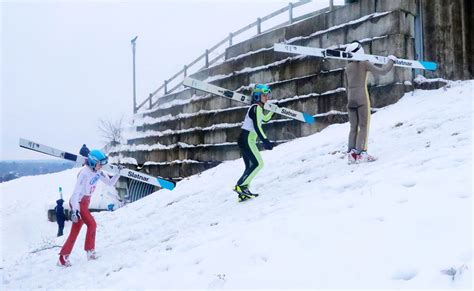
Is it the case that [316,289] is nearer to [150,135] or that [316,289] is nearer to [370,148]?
[370,148]

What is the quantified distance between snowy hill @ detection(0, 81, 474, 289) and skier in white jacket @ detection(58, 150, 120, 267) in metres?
0.26

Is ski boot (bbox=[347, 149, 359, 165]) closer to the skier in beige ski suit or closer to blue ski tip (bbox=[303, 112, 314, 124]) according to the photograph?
the skier in beige ski suit

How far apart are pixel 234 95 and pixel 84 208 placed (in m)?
4.78

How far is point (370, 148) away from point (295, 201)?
289 centimetres

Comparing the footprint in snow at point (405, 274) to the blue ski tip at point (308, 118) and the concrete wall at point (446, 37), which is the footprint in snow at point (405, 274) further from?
the concrete wall at point (446, 37)

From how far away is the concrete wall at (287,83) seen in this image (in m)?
10.8

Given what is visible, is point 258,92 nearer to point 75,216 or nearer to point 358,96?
point 358,96

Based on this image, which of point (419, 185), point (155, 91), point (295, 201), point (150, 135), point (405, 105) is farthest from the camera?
point (155, 91)

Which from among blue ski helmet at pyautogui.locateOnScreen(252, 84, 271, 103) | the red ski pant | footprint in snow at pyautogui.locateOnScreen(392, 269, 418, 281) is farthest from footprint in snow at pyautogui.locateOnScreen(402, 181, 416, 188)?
the red ski pant

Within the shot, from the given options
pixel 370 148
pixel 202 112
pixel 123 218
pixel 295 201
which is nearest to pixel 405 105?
pixel 370 148

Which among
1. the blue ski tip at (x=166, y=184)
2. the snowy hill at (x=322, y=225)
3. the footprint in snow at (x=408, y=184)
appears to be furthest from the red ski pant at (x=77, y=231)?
the footprint in snow at (x=408, y=184)

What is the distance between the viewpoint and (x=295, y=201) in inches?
257

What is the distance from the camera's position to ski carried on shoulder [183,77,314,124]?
9.88 m

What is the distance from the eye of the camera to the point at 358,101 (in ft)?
26.3
